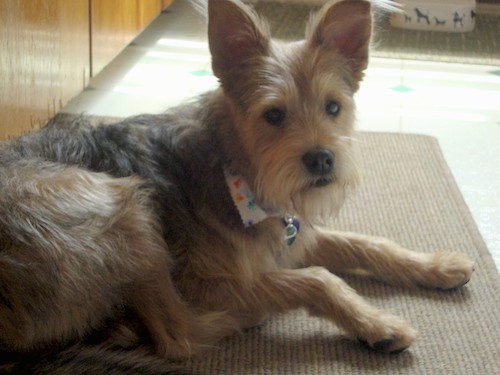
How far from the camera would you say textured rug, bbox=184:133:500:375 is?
235 centimetres

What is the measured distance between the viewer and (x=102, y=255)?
2166mm

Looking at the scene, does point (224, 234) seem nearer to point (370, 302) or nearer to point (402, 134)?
point (370, 302)

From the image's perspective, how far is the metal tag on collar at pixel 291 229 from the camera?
8.35 feet

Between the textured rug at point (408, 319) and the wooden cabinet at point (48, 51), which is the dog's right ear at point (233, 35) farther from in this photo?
the wooden cabinet at point (48, 51)

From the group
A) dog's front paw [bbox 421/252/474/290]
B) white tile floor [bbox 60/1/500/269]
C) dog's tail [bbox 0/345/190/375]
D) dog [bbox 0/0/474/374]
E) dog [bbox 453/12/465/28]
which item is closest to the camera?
dog's tail [bbox 0/345/190/375]

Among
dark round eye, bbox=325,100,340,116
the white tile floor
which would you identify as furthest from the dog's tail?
the white tile floor

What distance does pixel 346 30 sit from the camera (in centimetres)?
250

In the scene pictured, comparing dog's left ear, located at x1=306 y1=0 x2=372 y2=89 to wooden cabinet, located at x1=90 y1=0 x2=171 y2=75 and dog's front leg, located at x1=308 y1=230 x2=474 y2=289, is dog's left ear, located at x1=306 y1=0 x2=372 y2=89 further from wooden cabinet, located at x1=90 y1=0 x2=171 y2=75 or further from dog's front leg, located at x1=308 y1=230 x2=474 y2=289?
wooden cabinet, located at x1=90 y1=0 x2=171 y2=75

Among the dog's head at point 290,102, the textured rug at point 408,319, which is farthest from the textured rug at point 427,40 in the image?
the dog's head at point 290,102

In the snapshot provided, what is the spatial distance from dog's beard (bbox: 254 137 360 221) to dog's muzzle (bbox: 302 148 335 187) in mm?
17

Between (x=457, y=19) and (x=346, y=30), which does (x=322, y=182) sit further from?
(x=457, y=19)

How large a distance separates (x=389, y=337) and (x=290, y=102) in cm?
77

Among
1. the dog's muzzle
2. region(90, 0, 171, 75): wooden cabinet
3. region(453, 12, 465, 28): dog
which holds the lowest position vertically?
region(453, 12, 465, 28): dog

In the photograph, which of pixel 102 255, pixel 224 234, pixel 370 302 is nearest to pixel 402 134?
A: pixel 370 302
